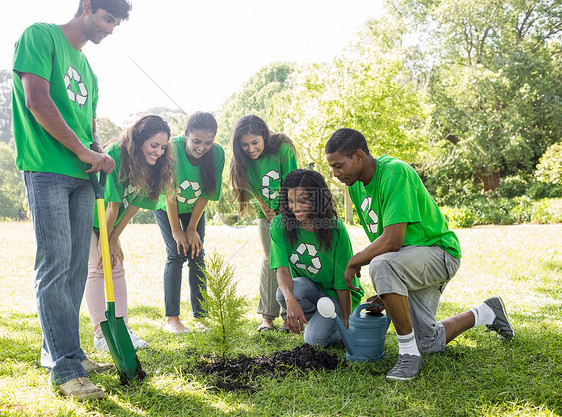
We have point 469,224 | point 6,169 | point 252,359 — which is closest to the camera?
point 252,359

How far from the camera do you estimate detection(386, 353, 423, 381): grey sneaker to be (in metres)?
2.23

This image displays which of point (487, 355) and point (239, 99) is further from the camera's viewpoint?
point (239, 99)

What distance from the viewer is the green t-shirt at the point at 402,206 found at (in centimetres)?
233

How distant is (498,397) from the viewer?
6.66ft

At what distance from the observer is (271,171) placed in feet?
10.8

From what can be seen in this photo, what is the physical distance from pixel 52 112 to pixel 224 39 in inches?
286

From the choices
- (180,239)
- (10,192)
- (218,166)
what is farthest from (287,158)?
(10,192)

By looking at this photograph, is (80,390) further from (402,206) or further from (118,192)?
(402,206)

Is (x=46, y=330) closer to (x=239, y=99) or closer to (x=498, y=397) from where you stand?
(x=498, y=397)

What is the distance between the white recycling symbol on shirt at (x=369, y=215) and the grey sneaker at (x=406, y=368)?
2.35 ft

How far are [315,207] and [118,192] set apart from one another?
127cm

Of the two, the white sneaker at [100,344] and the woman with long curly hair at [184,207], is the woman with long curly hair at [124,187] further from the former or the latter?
the woman with long curly hair at [184,207]

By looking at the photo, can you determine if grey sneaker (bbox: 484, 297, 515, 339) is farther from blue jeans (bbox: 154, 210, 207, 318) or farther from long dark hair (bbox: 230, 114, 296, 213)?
blue jeans (bbox: 154, 210, 207, 318)

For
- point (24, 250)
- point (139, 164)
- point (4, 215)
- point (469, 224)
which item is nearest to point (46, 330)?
point (139, 164)
